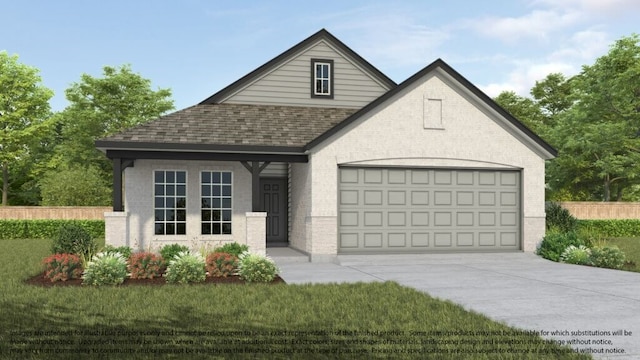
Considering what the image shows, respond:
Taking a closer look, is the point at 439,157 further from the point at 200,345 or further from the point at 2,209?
the point at 2,209

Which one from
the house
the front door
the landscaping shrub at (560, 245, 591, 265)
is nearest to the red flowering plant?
the house

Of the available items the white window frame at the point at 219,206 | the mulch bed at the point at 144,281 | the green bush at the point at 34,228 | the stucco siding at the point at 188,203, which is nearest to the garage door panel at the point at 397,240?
the stucco siding at the point at 188,203

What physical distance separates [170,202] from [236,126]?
318 centimetres

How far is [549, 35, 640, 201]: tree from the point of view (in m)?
37.2

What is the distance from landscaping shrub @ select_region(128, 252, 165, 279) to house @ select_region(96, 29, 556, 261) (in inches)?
154

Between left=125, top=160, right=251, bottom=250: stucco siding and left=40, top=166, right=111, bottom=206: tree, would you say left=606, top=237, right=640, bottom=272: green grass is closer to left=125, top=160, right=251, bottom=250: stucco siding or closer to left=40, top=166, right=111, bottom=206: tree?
left=125, top=160, right=251, bottom=250: stucco siding

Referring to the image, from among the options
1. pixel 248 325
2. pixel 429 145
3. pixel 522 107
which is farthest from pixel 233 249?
pixel 522 107

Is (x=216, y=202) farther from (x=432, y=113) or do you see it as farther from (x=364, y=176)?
(x=432, y=113)

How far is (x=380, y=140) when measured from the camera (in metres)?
17.6

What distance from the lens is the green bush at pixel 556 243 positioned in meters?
17.6

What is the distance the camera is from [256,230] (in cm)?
1650

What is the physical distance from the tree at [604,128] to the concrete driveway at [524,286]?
2285cm

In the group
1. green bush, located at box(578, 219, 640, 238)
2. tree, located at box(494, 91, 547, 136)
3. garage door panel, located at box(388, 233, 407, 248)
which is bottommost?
green bush, located at box(578, 219, 640, 238)

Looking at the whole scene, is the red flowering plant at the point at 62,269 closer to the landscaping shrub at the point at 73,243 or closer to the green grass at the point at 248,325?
the green grass at the point at 248,325
